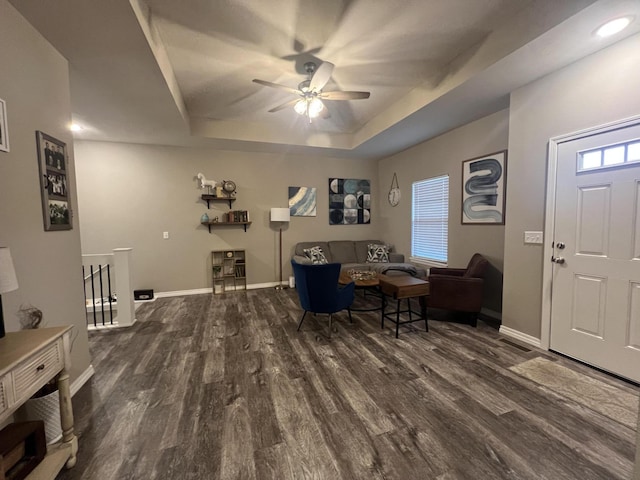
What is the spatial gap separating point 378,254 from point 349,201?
1.39m

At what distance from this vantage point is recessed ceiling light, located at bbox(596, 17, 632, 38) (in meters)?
1.85

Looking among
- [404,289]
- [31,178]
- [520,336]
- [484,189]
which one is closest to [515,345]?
[520,336]

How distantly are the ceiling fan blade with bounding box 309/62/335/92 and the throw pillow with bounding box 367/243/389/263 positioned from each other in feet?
11.2

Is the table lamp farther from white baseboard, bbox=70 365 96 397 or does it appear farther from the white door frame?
the white door frame

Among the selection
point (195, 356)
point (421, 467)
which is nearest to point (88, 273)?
point (195, 356)

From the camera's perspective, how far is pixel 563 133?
2.46m

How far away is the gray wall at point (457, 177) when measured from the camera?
348 cm

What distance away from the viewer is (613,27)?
1.92 metres

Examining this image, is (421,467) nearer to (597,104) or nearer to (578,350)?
(578,350)

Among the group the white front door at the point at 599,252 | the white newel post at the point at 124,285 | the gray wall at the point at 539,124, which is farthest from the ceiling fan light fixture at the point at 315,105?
the white newel post at the point at 124,285

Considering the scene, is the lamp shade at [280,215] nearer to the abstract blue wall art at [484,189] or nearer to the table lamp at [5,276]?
the abstract blue wall art at [484,189]

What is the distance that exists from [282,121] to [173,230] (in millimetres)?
2788

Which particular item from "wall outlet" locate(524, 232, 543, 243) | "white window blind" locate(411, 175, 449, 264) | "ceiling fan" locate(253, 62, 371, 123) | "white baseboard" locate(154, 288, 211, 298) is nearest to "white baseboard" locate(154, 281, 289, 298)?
"white baseboard" locate(154, 288, 211, 298)

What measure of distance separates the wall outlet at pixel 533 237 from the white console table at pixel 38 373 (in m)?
3.89
